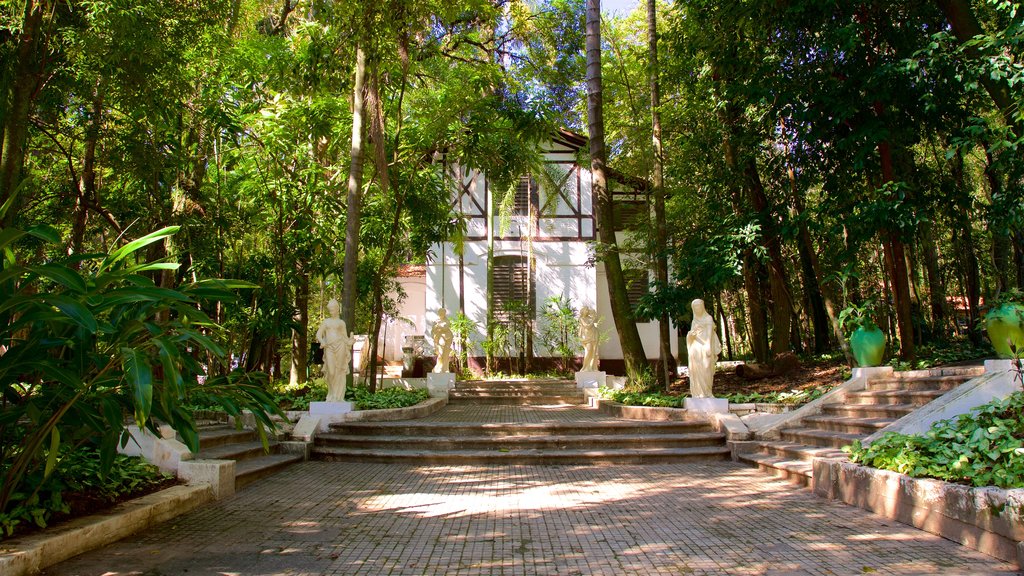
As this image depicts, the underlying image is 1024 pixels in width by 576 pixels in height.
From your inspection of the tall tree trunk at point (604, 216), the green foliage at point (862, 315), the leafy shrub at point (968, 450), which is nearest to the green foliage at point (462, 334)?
the tall tree trunk at point (604, 216)

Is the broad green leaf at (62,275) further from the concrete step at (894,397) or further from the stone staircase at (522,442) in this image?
the concrete step at (894,397)

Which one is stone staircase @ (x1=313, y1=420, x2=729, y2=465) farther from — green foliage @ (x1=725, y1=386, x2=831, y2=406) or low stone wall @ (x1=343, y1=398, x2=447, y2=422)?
green foliage @ (x1=725, y1=386, x2=831, y2=406)

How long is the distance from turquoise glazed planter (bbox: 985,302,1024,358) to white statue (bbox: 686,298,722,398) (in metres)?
3.18

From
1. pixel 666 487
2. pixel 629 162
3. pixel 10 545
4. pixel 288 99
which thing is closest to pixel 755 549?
pixel 666 487

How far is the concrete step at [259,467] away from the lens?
6.66 m

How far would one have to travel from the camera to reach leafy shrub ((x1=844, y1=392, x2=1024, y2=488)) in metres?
4.14

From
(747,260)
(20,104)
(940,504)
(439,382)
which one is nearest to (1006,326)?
(940,504)

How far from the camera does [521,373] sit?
61.6ft

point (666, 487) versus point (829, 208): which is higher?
point (829, 208)

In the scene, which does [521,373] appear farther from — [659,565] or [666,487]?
[659,565]

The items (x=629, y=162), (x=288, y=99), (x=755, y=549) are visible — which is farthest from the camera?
(x=629, y=162)

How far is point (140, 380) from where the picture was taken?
3.31 meters

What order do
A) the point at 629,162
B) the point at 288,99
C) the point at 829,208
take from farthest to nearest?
1. the point at 629,162
2. the point at 288,99
3. the point at 829,208

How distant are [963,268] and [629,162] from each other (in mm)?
8882
